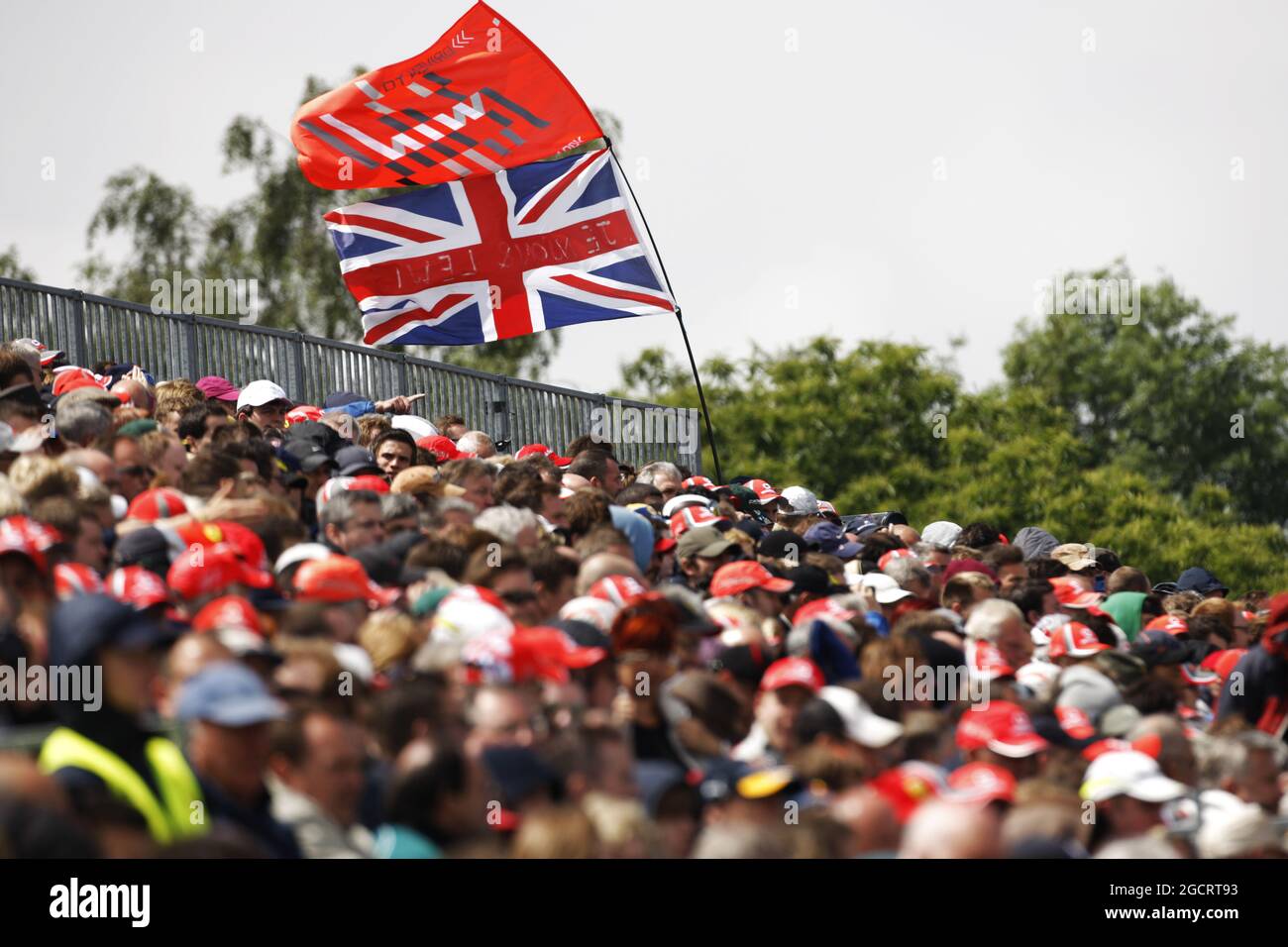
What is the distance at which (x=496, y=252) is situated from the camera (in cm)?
1628

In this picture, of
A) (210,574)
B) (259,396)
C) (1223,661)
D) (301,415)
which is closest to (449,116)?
(301,415)

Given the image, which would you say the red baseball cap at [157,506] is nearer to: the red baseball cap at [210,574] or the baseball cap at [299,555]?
the baseball cap at [299,555]

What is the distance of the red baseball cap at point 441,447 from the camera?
1313 centimetres

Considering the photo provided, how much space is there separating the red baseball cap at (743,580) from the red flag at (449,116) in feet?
23.9

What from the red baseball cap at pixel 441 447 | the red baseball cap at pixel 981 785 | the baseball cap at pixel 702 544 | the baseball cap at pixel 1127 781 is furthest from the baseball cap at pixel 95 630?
the red baseball cap at pixel 441 447

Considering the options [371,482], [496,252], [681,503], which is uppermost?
[496,252]

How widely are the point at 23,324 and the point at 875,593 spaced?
930 cm

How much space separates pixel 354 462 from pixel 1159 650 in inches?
168

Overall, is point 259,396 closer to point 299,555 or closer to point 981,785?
point 299,555

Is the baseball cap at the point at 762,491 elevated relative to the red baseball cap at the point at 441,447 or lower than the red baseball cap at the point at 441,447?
lower

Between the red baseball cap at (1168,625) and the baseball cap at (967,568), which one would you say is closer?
the red baseball cap at (1168,625)

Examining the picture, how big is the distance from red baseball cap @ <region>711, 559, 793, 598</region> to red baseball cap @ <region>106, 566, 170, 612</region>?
3.10 metres
